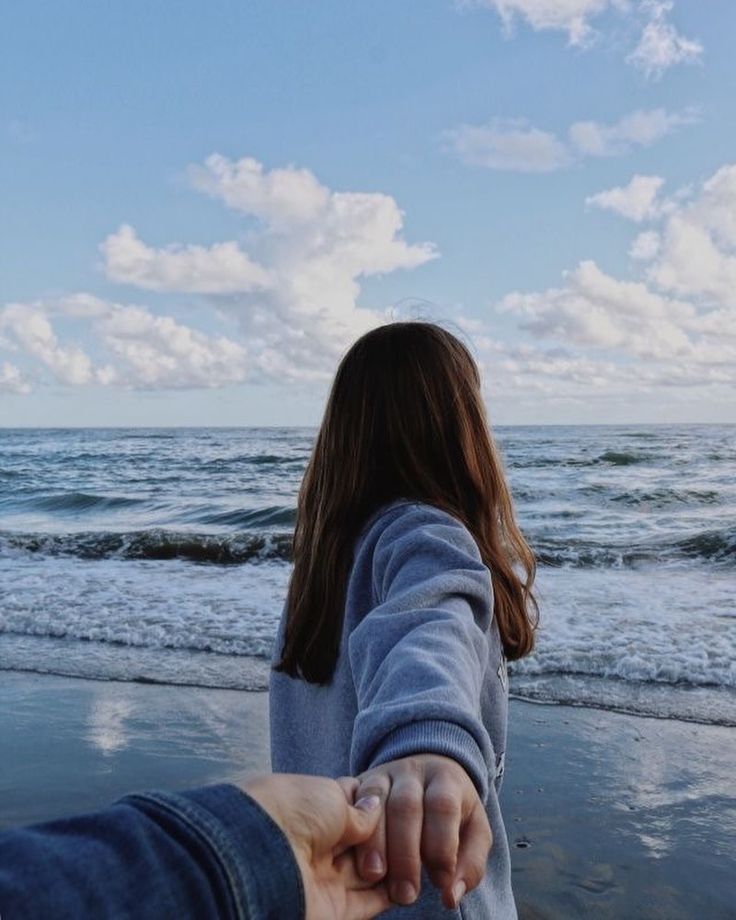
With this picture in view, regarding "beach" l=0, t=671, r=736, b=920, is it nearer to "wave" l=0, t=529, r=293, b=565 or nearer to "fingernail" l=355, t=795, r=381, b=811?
"fingernail" l=355, t=795, r=381, b=811

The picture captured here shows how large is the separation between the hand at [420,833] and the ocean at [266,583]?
494 centimetres

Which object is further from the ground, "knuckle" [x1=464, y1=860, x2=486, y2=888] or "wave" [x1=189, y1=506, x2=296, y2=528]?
"knuckle" [x1=464, y1=860, x2=486, y2=888]

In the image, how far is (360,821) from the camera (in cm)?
82

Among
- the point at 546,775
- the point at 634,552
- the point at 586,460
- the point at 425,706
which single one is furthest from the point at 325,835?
the point at 586,460

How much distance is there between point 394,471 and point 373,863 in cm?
92

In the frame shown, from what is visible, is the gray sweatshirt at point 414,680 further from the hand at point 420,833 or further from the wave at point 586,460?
the wave at point 586,460

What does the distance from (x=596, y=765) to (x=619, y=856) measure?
3.23ft

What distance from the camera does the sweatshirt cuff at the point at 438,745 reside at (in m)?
0.96

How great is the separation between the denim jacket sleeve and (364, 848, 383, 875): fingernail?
0.49 feet

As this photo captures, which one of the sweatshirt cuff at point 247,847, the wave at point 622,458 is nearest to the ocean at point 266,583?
the wave at point 622,458

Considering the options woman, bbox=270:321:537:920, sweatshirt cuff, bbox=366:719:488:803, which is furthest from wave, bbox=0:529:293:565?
sweatshirt cuff, bbox=366:719:488:803

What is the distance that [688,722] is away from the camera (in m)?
5.22

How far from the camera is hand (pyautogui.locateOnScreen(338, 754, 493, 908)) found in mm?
846

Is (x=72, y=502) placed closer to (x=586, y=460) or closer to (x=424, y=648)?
(x=586, y=460)
